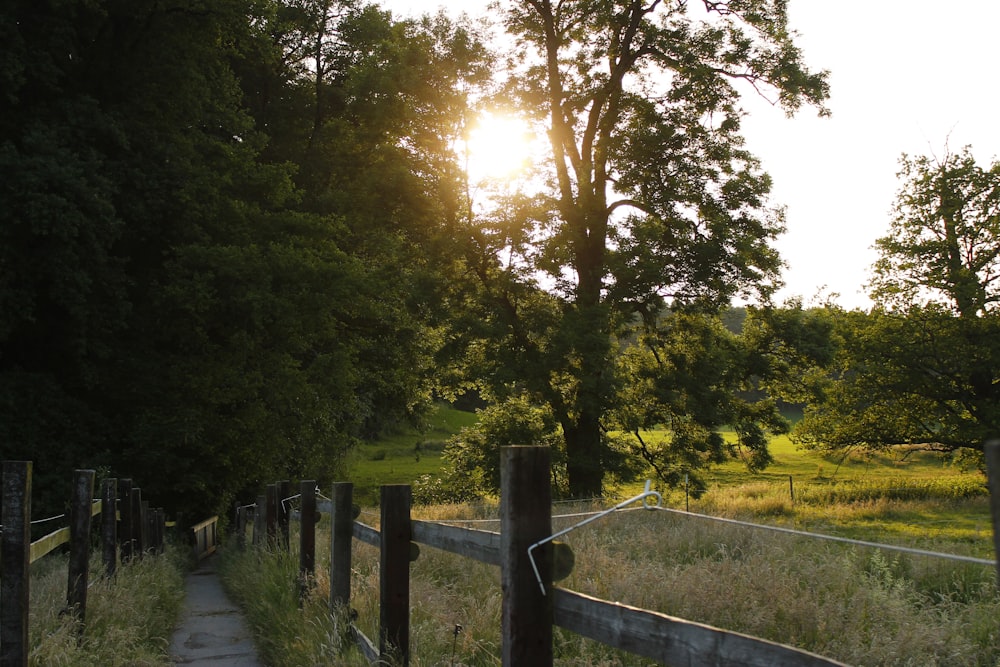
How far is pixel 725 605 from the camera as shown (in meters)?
6.37

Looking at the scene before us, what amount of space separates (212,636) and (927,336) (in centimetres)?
2447

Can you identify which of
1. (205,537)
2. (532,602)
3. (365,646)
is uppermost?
(532,602)

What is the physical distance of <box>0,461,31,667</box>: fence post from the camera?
225 inches

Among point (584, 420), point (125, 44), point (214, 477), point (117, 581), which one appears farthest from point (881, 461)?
point (117, 581)

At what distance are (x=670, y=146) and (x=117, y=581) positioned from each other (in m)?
18.0

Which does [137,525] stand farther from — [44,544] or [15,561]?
[15,561]

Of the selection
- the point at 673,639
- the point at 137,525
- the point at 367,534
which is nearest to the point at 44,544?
the point at 367,534

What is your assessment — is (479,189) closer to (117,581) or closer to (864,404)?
(864,404)

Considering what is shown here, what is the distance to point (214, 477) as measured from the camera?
22578 millimetres

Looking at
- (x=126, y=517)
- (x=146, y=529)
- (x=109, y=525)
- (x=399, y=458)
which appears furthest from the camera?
(x=399, y=458)

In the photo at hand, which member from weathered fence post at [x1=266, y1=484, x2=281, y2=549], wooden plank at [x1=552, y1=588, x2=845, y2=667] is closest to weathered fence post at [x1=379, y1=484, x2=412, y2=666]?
wooden plank at [x1=552, y1=588, x2=845, y2=667]

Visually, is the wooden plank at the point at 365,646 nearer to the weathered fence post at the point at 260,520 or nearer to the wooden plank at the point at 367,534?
the wooden plank at the point at 367,534

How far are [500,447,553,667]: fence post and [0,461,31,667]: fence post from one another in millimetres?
3695

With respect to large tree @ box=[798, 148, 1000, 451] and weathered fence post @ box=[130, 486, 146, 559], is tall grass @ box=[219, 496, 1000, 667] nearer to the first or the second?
weathered fence post @ box=[130, 486, 146, 559]
